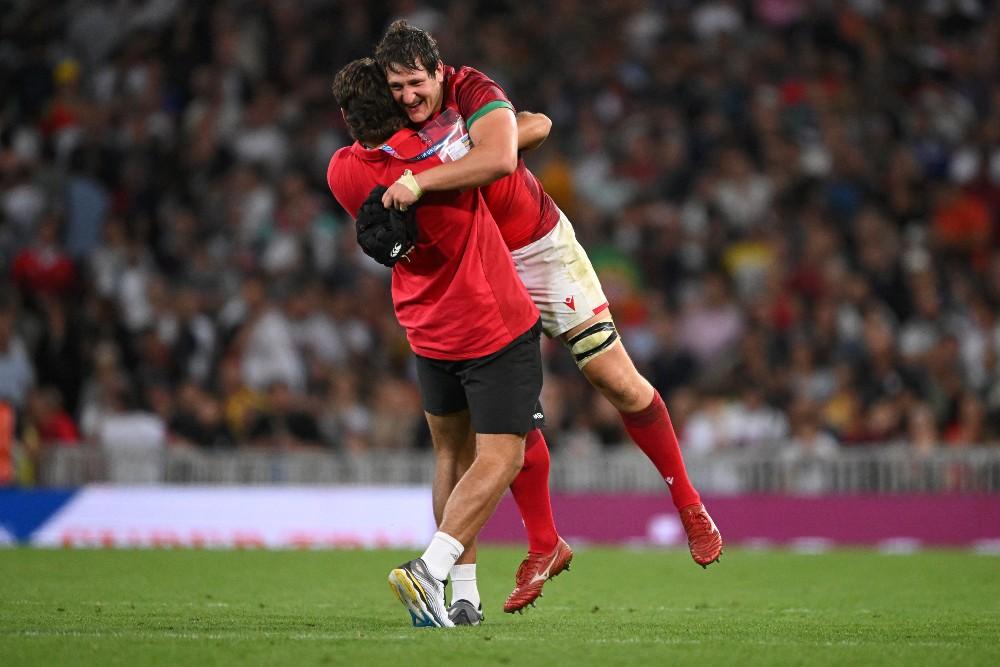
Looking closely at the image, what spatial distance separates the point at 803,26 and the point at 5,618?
1407 cm

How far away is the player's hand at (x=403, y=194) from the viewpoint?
6.35 m

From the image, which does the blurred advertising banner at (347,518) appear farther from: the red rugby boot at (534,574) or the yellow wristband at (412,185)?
the yellow wristband at (412,185)

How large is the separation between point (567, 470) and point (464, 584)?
7.54m

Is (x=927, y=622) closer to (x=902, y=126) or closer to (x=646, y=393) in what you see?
(x=646, y=393)

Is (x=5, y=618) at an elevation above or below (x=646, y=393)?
below

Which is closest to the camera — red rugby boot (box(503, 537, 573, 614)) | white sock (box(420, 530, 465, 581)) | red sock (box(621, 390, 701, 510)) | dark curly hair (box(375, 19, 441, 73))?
white sock (box(420, 530, 465, 581))

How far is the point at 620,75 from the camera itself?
1875 centimetres

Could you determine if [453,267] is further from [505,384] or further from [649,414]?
[649,414]

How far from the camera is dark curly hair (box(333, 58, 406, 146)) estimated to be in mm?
6500

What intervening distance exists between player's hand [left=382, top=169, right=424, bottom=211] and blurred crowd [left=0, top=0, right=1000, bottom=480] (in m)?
8.56

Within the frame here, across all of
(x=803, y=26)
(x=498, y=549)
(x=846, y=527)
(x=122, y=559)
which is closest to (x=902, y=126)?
(x=803, y=26)

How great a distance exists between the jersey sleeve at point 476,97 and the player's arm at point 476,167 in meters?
0.03

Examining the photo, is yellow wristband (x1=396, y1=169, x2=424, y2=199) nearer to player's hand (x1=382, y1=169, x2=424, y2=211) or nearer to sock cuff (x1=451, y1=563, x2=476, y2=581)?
player's hand (x1=382, y1=169, x2=424, y2=211)

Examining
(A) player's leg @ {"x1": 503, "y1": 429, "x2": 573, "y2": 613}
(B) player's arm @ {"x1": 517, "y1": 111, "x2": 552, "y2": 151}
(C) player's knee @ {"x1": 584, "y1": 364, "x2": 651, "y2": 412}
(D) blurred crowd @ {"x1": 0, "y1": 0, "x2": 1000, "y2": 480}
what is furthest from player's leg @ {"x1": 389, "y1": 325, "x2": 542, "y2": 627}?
(D) blurred crowd @ {"x1": 0, "y1": 0, "x2": 1000, "y2": 480}
